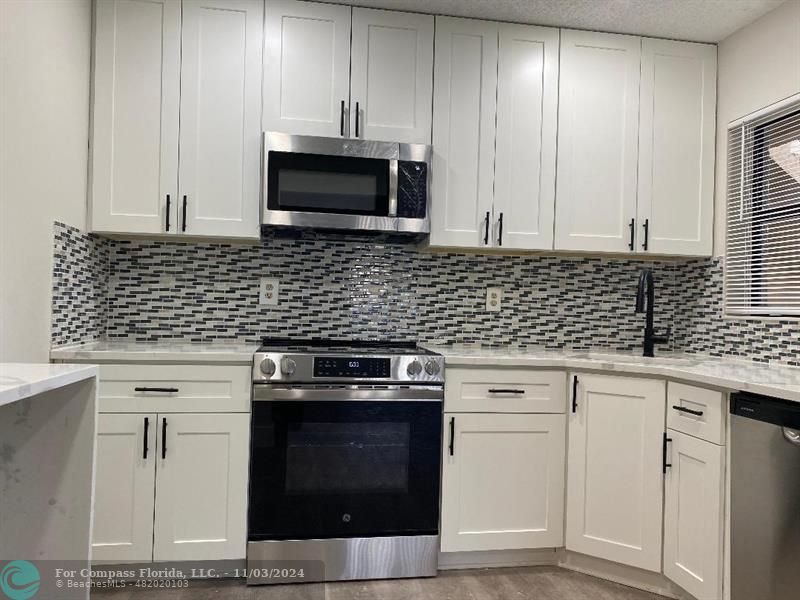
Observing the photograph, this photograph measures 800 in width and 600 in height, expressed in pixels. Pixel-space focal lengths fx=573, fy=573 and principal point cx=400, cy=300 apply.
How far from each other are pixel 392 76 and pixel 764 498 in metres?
2.17

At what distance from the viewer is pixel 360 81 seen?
8.46 ft

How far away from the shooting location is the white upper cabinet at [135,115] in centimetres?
240

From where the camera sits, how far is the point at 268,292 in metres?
2.79

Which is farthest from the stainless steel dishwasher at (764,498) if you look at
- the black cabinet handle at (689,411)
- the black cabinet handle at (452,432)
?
the black cabinet handle at (452,432)

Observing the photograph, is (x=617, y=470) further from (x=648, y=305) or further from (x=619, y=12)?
(x=619, y=12)

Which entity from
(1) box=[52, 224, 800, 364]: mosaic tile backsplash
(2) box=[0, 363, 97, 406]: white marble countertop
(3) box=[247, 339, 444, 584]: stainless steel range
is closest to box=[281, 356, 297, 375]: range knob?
(3) box=[247, 339, 444, 584]: stainless steel range

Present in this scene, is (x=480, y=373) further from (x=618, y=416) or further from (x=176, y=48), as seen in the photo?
(x=176, y=48)

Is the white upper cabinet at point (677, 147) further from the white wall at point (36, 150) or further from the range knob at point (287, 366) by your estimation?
the white wall at point (36, 150)

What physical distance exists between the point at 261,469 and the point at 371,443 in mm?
440

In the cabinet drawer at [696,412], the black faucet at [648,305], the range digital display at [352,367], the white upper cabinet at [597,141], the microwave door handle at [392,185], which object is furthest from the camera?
the white upper cabinet at [597,141]

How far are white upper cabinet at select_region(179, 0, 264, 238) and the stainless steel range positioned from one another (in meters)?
0.70

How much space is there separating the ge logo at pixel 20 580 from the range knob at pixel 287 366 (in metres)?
1.08

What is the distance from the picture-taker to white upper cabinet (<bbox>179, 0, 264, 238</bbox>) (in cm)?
246

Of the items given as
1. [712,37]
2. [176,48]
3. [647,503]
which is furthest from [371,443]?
[712,37]
